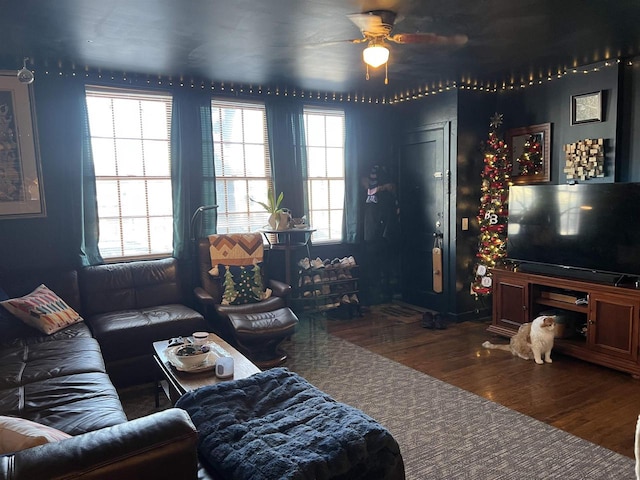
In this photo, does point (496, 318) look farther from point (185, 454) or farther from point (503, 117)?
point (185, 454)

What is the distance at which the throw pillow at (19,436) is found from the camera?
1.47 metres

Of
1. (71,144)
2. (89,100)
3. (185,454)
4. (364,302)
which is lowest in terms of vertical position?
(364,302)

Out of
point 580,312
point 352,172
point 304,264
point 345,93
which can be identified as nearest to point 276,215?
point 304,264

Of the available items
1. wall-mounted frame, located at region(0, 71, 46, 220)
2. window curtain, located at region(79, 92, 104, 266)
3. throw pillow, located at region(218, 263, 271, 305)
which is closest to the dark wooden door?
throw pillow, located at region(218, 263, 271, 305)

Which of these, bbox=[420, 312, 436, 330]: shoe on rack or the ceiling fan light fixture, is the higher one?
the ceiling fan light fixture

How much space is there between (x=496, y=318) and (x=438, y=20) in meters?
2.97

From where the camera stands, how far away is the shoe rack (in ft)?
18.1

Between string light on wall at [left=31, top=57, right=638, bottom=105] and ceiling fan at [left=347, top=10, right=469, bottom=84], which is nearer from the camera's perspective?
ceiling fan at [left=347, top=10, right=469, bottom=84]

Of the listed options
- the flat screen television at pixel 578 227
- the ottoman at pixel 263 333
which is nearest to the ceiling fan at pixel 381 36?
the flat screen television at pixel 578 227

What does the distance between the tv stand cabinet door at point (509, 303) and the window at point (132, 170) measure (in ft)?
11.1

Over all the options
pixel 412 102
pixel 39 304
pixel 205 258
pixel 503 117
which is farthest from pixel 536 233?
pixel 39 304

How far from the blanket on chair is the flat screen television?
3.03 meters

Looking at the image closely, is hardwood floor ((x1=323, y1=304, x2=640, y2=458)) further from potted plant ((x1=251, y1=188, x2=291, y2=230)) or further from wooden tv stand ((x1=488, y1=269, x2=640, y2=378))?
potted plant ((x1=251, y1=188, x2=291, y2=230))

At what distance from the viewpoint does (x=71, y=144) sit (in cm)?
445
